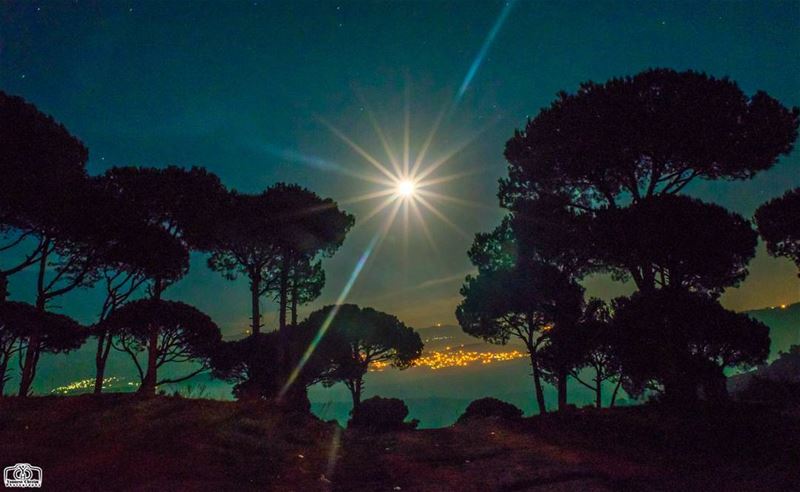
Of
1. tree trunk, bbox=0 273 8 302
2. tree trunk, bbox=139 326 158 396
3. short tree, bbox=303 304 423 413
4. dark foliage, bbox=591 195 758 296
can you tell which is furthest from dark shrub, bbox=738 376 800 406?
tree trunk, bbox=0 273 8 302

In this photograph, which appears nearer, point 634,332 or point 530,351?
point 634,332

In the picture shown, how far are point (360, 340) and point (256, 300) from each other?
11.5 metres

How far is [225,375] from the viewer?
26.0m

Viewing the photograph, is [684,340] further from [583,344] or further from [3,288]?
[3,288]

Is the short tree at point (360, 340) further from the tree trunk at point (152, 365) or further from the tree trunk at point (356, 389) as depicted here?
the tree trunk at point (152, 365)

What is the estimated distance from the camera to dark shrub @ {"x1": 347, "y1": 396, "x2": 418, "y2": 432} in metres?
25.7

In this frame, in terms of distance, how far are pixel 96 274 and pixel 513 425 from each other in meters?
17.9

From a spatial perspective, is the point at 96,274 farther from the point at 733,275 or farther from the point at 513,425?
the point at 733,275

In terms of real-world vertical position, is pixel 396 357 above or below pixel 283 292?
below

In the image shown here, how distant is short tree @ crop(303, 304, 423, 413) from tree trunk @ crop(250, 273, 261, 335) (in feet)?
32.1

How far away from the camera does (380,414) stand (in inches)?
1041

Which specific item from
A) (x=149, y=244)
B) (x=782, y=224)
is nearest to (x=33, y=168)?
(x=149, y=244)

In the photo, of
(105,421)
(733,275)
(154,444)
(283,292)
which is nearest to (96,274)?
(283,292)

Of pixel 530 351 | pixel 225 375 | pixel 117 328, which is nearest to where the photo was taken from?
pixel 117 328
